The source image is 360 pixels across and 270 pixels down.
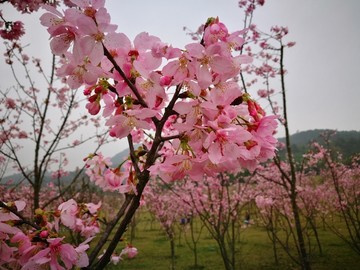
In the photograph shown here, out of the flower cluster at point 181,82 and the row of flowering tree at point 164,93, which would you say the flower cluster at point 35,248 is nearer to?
the row of flowering tree at point 164,93

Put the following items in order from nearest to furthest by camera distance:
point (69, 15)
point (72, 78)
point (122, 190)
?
point (69, 15)
point (72, 78)
point (122, 190)

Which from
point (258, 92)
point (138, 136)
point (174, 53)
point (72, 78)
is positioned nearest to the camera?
point (174, 53)

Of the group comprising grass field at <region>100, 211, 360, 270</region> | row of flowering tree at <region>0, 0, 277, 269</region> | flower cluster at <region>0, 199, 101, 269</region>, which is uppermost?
row of flowering tree at <region>0, 0, 277, 269</region>

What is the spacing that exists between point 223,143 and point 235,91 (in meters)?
0.23

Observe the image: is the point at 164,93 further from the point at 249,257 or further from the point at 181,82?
the point at 249,257

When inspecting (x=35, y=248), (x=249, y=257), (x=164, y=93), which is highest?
(x=164, y=93)

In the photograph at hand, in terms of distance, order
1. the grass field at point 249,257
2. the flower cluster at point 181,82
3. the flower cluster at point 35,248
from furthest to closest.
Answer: the grass field at point 249,257 < the flower cluster at point 35,248 < the flower cluster at point 181,82

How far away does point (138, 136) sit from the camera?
199 centimetres

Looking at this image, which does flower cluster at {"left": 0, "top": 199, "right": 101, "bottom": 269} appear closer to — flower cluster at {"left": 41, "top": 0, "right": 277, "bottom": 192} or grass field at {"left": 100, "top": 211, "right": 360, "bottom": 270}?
flower cluster at {"left": 41, "top": 0, "right": 277, "bottom": 192}

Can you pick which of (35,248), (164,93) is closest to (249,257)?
(35,248)

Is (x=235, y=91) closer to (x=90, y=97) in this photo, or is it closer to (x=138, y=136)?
(x=90, y=97)

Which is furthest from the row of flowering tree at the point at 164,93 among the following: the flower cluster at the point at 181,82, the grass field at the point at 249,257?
the grass field at the point at 249,257

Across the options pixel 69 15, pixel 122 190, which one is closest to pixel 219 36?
pixel 69 15

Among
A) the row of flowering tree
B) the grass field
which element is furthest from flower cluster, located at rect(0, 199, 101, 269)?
the grass field
